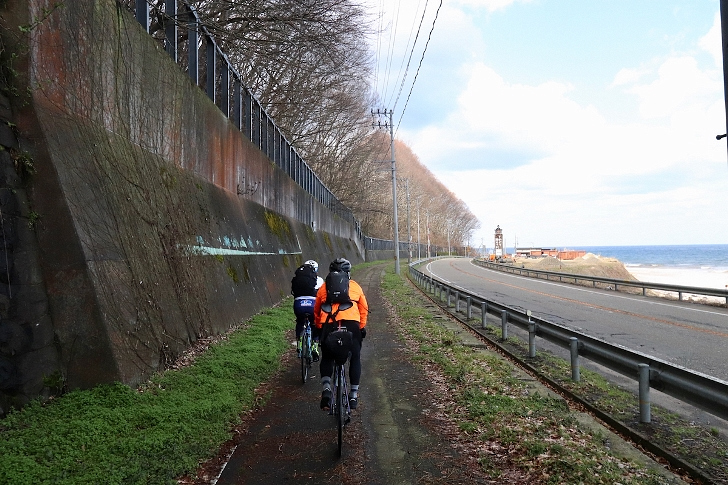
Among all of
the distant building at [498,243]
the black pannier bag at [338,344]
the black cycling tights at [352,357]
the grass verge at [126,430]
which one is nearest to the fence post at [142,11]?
the grass verge at [126,430]

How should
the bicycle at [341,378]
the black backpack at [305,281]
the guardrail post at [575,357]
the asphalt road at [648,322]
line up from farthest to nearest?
the asphalt road at [648,322] < the black backpack at [305,281] < the guardrail post at [575,357] < the bicycle at [341,378]

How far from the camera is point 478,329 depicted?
12.8 meters

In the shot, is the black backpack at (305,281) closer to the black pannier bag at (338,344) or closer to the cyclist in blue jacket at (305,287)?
the cyclist in blue jacket at (305,287)

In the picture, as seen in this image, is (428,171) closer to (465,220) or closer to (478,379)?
(465,220)

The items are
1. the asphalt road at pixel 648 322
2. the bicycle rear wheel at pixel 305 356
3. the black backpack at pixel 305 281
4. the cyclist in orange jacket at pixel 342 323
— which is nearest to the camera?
the cyclist in orange jacket at pixel 342 323

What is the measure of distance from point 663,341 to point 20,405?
38.0ft

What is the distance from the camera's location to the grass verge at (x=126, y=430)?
13.6 ft

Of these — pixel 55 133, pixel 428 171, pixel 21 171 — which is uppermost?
pixel 428 171

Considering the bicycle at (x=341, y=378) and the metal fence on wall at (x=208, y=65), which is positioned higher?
the metal fence on wall at (x=208, y=65)

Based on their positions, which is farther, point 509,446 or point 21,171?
point 21,171

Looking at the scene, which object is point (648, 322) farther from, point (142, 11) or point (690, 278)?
point (690, 278)

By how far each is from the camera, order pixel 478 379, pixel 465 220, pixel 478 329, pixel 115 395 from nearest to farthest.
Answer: pixel 115 395
pixel 478 379
pixel 478 329
pixel 465 220

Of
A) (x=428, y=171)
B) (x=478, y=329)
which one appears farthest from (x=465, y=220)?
(x=478, y=329)

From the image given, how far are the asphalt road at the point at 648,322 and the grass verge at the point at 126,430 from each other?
759 centimetres
